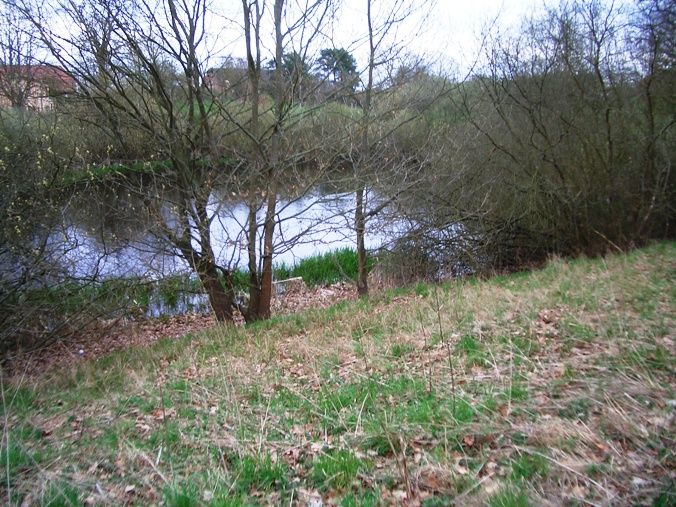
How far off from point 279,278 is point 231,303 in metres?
3.91

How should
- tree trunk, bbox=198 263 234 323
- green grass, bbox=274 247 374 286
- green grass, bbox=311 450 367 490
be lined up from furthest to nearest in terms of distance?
green grass, bbox=274 247 374 286 → tree trunk, bbox=198 263 234 323 → green grass, bbox=311 450 367 490

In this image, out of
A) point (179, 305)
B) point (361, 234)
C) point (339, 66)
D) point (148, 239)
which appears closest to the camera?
Answer: point (148, 239)

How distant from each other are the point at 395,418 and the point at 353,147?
7828 mm

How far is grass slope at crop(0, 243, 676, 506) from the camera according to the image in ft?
9.55

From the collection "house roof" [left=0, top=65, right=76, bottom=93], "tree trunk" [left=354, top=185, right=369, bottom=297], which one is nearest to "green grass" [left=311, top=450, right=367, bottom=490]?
"tree trunk" [left=354, top=185, right=369, bottom=297]

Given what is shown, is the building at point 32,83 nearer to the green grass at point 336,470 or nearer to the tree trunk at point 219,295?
the tree trunk at point 219,295

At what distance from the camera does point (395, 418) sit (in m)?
3.79

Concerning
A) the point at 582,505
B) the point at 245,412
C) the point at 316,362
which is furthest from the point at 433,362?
the point at 582,505

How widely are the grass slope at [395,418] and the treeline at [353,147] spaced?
3607 millimetres

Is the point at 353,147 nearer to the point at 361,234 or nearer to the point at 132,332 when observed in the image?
the point at 361,234

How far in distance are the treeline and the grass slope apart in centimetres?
361

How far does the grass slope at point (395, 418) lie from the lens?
291cm

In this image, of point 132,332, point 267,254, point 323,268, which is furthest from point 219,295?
point 323,268

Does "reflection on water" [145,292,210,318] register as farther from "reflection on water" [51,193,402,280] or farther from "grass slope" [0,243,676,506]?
"grass slope" [0,243,676,506]
